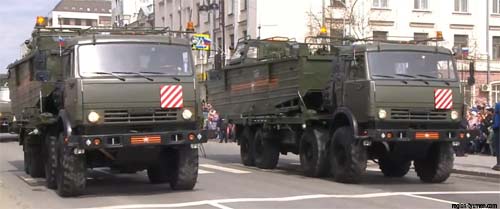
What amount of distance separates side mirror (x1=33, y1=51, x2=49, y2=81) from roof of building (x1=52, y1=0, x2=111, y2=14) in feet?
423

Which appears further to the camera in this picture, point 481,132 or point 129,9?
point 129,9

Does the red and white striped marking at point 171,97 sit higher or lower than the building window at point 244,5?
lower

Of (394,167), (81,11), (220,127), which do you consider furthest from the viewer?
(81,11)

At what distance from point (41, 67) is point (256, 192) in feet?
14.7

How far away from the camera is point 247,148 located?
792 inches

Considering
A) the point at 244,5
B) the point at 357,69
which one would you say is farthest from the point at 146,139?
the point at 244,5

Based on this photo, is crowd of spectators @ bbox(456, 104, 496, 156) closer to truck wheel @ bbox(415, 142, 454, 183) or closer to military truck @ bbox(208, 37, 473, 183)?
truck wheel @ bbox(415, 142, 454, 183)

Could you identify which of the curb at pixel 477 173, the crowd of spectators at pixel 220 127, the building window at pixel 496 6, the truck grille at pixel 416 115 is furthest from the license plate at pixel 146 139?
the building window at pixel 496 6

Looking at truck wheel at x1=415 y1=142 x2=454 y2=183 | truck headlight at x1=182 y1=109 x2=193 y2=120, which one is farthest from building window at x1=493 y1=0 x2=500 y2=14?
truck headlight at x1=182 y1=109 x2=193 y2=120

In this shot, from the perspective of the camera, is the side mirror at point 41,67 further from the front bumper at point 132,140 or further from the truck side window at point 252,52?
the truck side window at point 252,52

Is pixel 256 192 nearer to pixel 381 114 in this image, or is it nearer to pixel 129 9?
pixel 381 114

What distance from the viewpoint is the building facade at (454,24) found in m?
49.1

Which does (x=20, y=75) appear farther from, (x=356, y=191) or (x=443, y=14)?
(x=443, y=14)

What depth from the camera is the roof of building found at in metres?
140
